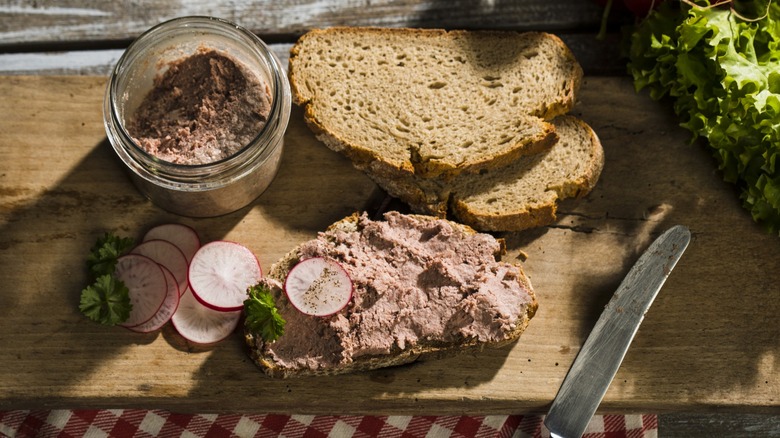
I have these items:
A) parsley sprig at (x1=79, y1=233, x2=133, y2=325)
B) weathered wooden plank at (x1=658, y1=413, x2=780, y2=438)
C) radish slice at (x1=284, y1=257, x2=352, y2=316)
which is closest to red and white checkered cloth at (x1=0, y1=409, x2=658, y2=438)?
weathered wooden plank at (x1=658, y1=413, x2=780, y2=438)

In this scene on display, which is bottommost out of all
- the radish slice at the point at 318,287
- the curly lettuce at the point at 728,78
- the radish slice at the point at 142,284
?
the radish slice at the point at 142,284

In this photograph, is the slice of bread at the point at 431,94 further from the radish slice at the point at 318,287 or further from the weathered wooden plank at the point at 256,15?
the radish slice at the point at 318,287

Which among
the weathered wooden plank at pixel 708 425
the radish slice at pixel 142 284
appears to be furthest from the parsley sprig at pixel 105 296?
the weathered wooden plank at pixel 708 425

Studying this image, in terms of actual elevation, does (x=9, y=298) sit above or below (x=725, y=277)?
below

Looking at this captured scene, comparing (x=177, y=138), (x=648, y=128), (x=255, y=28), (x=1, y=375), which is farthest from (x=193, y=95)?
(x=648, y=128)

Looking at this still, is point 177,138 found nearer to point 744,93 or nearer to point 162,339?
point 162,339

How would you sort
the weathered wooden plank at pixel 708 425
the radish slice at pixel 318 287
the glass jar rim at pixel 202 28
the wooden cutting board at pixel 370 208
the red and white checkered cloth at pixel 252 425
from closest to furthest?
the glass jar rim at pixel 202 28
the radish slice at pixel 318 287
the wooden cutting board at pixel 370 208
the red and white checkered cloth at pixel 252 425
the weathered wooden plank at pixel 708 425

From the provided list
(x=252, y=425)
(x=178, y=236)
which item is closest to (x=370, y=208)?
(x=178, y=236)
